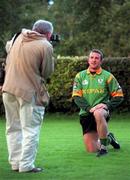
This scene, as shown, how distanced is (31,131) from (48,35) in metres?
1.24

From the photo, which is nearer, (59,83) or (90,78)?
(90,78)

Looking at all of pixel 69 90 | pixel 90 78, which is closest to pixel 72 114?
pixel 69 90

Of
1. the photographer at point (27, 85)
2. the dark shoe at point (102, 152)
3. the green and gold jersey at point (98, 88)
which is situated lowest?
the dark shoe at point (102, 152)

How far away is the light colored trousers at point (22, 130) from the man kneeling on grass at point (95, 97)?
1924 mm

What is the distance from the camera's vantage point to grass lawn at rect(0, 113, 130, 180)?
8047mm

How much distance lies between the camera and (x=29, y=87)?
8156 mm

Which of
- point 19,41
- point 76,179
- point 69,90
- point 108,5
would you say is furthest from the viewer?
point 108,5

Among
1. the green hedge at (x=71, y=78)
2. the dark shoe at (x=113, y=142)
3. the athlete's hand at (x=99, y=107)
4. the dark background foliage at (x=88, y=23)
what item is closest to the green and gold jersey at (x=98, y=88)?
the athlete's hand at (x=99, y=107)

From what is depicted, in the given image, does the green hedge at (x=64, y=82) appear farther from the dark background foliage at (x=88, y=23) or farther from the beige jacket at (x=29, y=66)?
the beige jacket at (x=29, y=66)

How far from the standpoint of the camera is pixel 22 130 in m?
8.21

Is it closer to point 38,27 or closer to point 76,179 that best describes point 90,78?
point 38,27

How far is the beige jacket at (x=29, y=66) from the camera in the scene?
8141mm

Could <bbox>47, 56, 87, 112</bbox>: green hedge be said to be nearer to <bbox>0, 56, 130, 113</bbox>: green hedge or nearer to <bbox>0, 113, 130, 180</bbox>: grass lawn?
<bbox>0, 56, 130, 113</bbox>: green hedge

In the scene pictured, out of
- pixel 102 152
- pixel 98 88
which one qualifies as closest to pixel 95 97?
pixel 98 88
